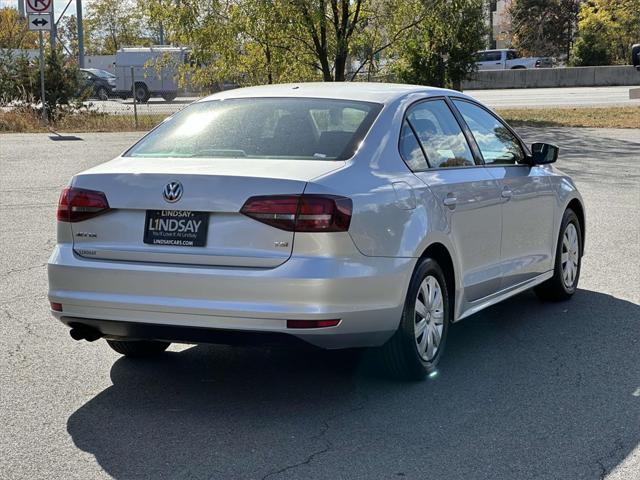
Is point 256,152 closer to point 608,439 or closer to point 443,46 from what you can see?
point 608,439

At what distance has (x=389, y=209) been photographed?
550 cm

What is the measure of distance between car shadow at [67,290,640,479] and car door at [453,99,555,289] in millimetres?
526

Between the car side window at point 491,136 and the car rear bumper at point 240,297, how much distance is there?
1.75m

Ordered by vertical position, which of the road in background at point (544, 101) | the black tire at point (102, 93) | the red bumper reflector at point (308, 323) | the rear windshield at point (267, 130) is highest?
the rear windshield at point (267, 130)

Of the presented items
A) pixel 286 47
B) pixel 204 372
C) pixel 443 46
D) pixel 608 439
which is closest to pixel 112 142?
pixel 286 47

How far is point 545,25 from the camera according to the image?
7488cm

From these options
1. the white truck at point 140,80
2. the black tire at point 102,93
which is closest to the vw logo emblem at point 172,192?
the white truck at point 140,80

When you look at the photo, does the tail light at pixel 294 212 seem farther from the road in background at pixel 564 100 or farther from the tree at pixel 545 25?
the tree at pixel 545 25

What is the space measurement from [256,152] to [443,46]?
77.8 feet

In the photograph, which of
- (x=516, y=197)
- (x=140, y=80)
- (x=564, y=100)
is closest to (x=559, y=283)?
(x=516, y=197)

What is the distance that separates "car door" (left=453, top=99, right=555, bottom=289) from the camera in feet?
23.0

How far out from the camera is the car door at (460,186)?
6.12 m

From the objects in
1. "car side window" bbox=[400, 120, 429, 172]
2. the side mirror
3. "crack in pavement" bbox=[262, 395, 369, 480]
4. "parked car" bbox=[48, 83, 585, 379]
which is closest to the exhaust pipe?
"parked car" bbox=[48, 83, 585, 379]

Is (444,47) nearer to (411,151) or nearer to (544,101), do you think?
(544,101)
